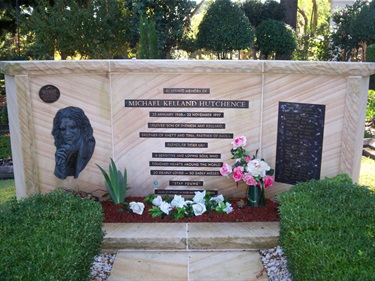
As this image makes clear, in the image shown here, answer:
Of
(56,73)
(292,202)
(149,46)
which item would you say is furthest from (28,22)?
(292,202)

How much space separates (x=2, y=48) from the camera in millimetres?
22562

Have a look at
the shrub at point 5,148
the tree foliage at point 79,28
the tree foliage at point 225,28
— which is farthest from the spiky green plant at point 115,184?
the tree foliage at point 79,28

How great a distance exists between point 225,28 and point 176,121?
26.7ft

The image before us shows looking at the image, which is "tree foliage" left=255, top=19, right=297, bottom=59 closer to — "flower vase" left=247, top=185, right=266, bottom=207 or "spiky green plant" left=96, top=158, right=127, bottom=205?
"flower vase" left=247, top=185, right=266, bottom=207

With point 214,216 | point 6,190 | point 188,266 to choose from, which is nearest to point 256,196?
point 214,216

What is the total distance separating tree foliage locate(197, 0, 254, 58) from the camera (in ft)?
41.6

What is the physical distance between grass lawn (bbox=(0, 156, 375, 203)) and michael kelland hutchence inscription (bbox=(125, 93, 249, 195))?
2.70 metres

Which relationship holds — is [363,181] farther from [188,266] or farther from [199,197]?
[188,266]

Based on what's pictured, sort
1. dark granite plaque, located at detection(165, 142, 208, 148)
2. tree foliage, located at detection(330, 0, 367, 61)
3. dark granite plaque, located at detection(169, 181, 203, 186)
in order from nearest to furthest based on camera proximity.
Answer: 1. dark granite plaque, located at detection(165, 142, 208, 148)
2. dark granite plaque, located at detection(169, 181, 203, 186)
3. tree foliage, located at detection(330, 0, 367, 61)

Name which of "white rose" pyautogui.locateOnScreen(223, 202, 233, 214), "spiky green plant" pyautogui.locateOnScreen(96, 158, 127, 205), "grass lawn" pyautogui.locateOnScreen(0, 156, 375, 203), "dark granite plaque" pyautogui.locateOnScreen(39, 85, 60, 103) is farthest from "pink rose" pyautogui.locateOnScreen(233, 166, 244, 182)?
"grass lawn" pyautogui.locateOnScreen(0, 156, 375, 203)

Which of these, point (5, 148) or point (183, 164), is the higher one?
point (183, 164)

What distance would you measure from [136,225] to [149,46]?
5939 millimetres

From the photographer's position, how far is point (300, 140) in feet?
16.7

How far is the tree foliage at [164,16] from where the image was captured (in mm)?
12898
